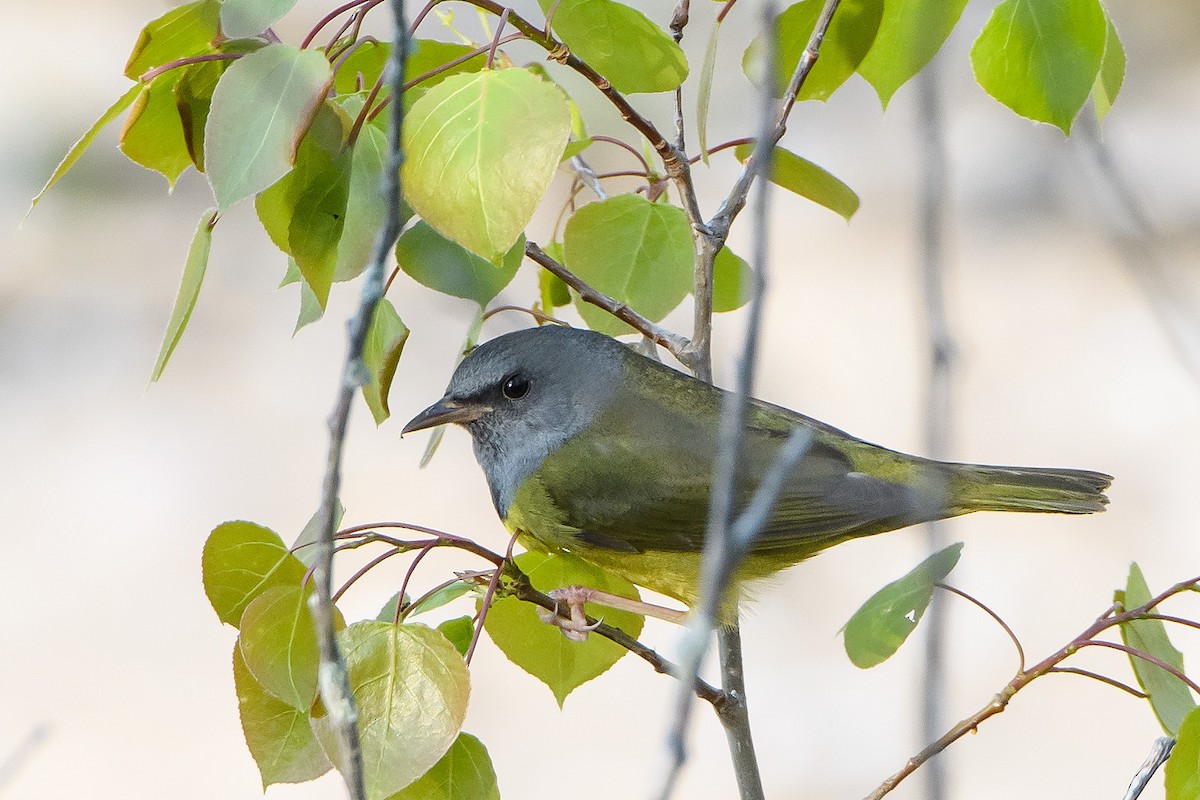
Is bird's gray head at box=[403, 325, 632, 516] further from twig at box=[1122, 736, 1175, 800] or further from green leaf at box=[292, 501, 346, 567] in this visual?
twig at box=[1122, 736, 1175, 800]

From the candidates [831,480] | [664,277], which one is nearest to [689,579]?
[831,480]

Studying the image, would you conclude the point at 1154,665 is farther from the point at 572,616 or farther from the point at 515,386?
the point at 515,386

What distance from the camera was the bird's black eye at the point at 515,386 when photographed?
1794 millimetres

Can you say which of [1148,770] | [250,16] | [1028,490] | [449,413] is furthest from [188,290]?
[1028,490]

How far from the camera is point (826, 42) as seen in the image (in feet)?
3.92

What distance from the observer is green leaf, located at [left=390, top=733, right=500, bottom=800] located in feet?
3.64

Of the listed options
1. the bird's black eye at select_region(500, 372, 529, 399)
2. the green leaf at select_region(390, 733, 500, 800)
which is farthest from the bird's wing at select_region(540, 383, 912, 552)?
the green leaf at select_region(390, 733, 500, 800)

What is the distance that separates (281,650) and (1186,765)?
2.34ft

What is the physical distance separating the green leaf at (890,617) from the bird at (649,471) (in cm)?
36

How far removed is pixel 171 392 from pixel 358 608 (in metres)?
1.22

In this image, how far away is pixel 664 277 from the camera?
53.6 inches

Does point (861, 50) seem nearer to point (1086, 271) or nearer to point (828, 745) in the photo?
point (828, 745)

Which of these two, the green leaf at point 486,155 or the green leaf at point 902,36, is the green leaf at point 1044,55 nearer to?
the green leaf at point 902,36

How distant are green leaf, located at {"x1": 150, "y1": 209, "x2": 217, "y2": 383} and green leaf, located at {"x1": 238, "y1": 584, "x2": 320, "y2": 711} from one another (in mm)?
207
